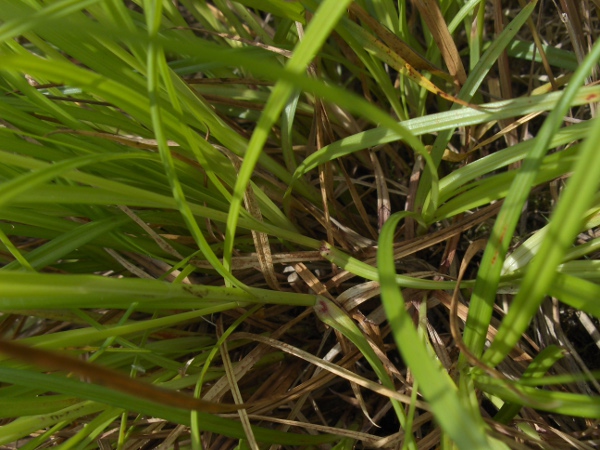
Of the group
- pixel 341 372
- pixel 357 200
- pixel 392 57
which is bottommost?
pixel 341 372

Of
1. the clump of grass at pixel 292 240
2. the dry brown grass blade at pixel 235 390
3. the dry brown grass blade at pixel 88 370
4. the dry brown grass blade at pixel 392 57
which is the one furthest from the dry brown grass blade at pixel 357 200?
the dry brown grass blade at pixel 88 370

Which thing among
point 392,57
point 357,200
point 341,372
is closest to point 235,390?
point 341,372

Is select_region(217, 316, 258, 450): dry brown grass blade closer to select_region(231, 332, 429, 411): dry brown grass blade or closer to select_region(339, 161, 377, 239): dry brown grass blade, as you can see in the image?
select_region(231, 332, 429, 411): dry brown grass blade

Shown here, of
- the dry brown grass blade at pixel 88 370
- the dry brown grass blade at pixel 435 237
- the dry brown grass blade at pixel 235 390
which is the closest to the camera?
the dry brown grass blade at pixel 88 370

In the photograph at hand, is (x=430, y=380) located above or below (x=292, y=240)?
above

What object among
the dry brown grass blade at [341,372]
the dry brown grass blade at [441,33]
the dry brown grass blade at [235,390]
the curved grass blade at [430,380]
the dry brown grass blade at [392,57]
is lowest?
the dry brown grass blade at [235,390]

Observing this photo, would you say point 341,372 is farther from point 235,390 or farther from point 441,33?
point 441,33

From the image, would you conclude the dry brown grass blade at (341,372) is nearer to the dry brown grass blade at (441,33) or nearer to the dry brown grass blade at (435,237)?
the dry brown grass blade at (435,237)

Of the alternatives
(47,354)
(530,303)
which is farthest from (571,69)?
(47,354)
